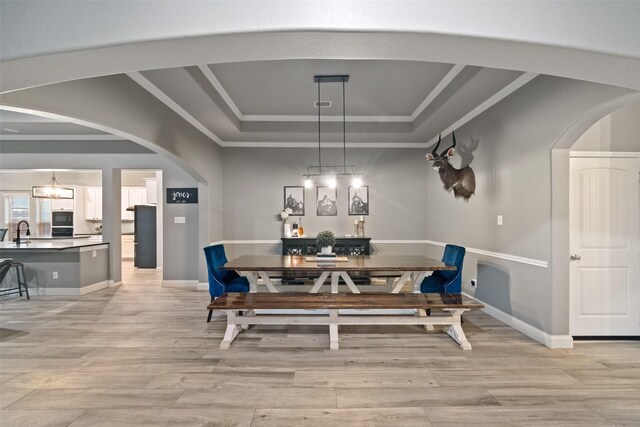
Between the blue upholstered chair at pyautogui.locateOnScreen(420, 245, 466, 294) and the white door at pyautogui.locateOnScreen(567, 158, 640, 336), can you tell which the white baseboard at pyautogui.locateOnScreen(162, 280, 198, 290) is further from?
the white door at pyautogui.locateOnScreen(567, 158, 640, 336)

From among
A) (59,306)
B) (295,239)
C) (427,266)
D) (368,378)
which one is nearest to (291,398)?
(368,378)

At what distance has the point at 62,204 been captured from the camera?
28.6 ft

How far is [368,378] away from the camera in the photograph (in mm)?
2457

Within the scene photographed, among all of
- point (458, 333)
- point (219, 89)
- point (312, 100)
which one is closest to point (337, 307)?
point (458, 333)

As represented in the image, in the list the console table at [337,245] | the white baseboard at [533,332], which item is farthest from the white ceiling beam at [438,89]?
the white baseboard at [533,332]

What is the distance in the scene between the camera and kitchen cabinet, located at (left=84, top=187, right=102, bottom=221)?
905cm

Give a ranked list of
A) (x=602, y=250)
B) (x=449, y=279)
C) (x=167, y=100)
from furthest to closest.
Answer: (x=167, y=100)
(x=449, y=279)
(x=602, y=250)

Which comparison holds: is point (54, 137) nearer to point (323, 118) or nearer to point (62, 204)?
point (62, 204)

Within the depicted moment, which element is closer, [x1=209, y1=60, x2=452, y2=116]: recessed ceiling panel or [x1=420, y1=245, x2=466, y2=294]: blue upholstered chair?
[x1=209, y1=60, x2=452, y2=116]: recessed ceiling panel

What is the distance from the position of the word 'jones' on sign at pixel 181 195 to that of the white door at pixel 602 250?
5.62m

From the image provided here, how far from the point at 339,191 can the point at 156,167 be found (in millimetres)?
3468

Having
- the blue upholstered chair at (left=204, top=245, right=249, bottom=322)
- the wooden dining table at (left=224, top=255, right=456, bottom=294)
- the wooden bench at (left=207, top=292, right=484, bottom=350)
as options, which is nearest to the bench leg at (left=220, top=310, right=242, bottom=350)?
the wooden bench at (left=207, top=292, right=484, bottom=350)

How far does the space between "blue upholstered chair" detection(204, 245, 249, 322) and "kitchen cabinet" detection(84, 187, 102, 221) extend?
7.30m

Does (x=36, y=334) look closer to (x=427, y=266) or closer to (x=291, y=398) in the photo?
(x=291, y=398)
